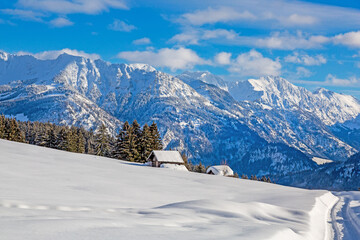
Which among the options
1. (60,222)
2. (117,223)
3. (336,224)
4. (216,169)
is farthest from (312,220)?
(216,169)

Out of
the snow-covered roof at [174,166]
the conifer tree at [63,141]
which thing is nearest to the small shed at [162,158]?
the snow-covered roof at [174,166]

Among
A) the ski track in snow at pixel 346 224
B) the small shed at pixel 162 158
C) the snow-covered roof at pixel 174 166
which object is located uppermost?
the small shed at pixel 162 158

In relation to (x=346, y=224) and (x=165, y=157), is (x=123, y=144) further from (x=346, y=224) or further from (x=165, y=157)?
(x=346, y=224)

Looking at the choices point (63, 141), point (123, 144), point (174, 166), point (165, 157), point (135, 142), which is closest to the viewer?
point (165, 157)

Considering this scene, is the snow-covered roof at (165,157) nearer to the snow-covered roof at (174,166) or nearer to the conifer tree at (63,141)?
the snow-covered roof at (174,166)

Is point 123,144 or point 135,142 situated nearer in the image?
point 123,144

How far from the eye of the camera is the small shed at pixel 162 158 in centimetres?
6744

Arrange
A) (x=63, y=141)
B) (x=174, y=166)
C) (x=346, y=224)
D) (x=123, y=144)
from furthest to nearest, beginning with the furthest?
1. (x=63, y=141)
2. (x=123, y=144)
3. (x=174, y=166)
4. (x=346, y=224)

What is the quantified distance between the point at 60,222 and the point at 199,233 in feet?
13.7

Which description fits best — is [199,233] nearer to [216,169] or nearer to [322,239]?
[322,239]

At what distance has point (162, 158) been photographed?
68.2 meters

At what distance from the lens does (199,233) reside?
10188 millimetres

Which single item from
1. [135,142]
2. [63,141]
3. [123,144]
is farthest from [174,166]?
[63,141]

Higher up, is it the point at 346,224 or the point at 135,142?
the point at 135,142
